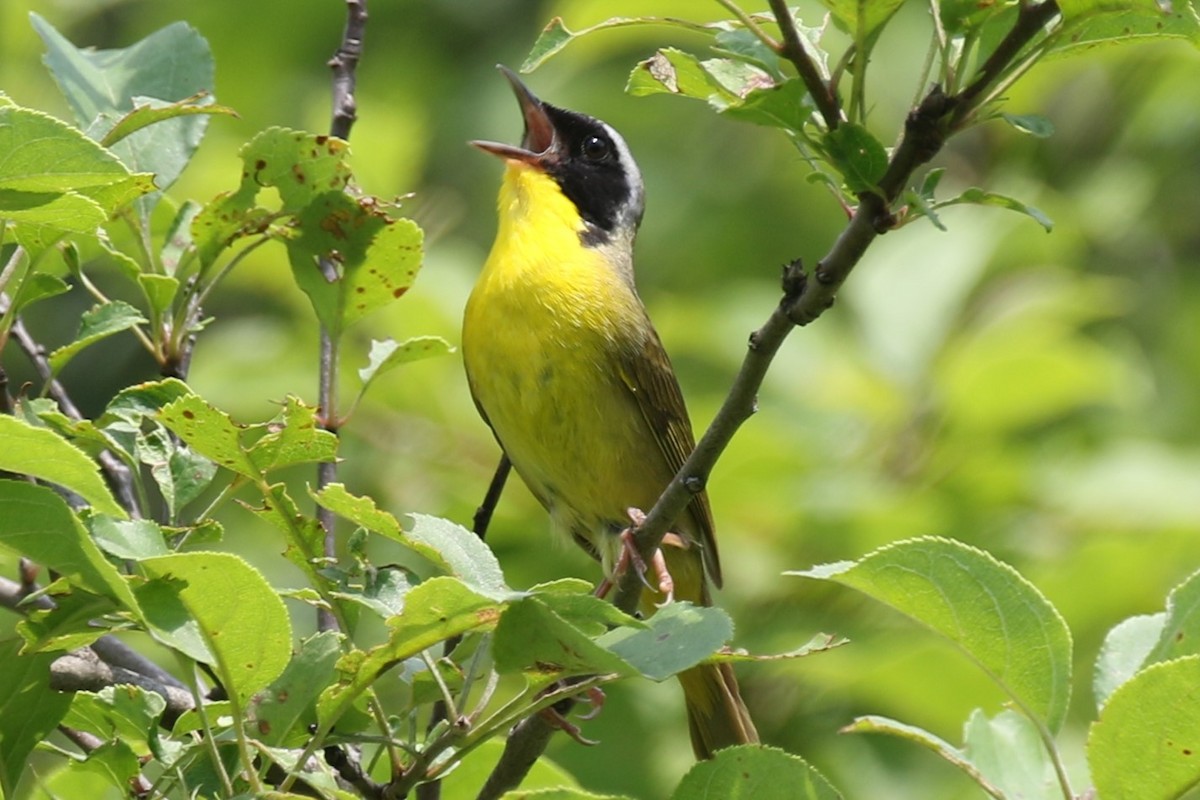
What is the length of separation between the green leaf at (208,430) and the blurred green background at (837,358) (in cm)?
146

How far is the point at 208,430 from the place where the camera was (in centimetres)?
207

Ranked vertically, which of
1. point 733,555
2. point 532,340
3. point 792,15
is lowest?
point 733,555

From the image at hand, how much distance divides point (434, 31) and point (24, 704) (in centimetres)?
719

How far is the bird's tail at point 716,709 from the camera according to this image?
3975 mm

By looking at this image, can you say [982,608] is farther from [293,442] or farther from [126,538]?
[126,538]

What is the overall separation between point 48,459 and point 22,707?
1.55 ft

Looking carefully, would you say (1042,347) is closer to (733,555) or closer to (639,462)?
(733,555)

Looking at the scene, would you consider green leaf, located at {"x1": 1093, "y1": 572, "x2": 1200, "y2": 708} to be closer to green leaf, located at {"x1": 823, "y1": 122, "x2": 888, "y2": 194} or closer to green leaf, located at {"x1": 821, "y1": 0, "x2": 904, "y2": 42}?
green leaf, located at {"x1": 823, "y1": 122, "x2": 888, "y2": 194}

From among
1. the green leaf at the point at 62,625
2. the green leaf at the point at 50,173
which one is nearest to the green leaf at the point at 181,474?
the green leaf at the point at 62,625

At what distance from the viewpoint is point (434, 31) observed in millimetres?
8852

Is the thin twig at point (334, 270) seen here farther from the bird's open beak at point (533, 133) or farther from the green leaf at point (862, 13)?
the bird's open beak at point (533, 133)

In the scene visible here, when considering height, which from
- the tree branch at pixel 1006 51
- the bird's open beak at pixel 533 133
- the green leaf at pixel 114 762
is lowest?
the green leaf at pixel 114 762

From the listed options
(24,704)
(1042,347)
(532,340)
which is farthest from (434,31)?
(24,704)

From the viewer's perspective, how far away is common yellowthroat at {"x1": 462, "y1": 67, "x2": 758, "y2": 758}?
398 centimetres
